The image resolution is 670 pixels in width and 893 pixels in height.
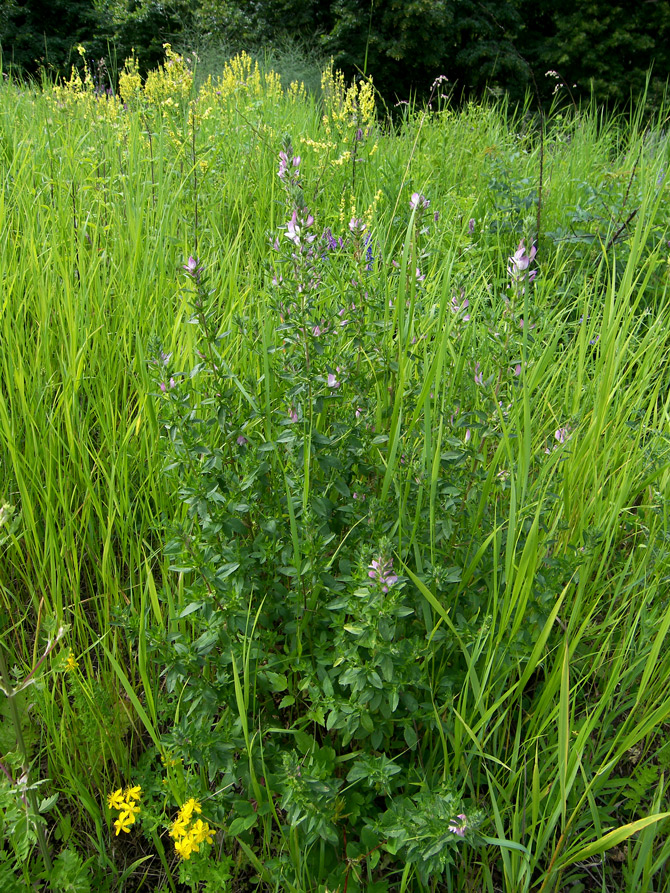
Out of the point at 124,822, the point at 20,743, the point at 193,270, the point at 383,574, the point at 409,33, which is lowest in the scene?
the point at 124,822

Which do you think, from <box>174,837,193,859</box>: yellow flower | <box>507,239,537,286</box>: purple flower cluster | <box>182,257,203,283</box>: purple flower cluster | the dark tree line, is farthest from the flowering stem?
the dark tree line

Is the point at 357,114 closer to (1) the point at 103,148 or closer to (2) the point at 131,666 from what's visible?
(1) the point at 103,148

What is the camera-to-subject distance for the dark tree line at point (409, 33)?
13266 millimetres

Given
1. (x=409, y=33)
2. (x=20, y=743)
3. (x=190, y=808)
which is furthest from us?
(x=409, y=33)

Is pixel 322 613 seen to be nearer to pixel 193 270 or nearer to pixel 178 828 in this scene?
pixel 178 828

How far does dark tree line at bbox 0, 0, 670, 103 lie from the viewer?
13.3m

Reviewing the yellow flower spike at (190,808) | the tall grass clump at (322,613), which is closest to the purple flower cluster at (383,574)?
the tall grass clump at (322,613)

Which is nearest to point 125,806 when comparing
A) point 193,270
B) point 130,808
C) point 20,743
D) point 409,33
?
point 130,808

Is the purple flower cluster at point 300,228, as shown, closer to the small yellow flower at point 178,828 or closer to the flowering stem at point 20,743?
the flowering stem at point 20,743

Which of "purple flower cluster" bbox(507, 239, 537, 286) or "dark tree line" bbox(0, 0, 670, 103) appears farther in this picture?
"dark tree line" bbox(0, 0, 670, 103)

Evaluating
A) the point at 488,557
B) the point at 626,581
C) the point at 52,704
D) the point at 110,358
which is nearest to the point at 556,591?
the point at 488,557

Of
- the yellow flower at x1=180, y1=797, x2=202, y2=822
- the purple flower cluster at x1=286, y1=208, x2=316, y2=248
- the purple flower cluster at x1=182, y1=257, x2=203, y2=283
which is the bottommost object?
the yellow flower at x1=180, y1=797, x2=202, y2=822

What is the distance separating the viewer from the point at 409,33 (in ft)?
43.6

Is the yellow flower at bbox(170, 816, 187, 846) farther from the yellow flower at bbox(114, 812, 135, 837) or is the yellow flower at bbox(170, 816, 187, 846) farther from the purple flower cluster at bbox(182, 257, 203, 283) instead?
the purple flower cluster at bbox(182, 257, 203, 283)
